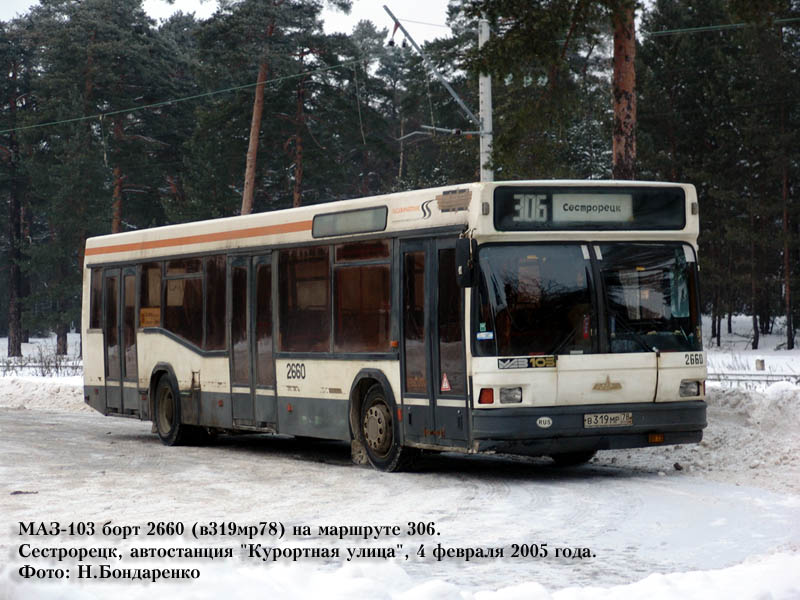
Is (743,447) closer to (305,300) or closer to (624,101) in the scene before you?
(305,300)

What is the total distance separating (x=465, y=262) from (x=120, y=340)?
29.6ft

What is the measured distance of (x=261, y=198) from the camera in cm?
6569

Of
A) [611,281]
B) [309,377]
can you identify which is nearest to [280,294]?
[309,377]

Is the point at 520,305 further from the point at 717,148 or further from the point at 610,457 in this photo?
the point at 717,148

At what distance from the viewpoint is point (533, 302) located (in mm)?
13266

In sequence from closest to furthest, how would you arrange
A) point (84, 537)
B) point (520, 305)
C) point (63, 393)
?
point (84, 537) < point (520, 305) < point (63, 393)

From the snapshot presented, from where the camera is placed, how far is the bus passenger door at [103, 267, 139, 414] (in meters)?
20.3

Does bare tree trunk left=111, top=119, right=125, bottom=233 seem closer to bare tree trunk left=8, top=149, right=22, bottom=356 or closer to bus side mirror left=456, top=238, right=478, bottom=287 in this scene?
bare tree trunk left=8, top=149, right=22, bottom=356

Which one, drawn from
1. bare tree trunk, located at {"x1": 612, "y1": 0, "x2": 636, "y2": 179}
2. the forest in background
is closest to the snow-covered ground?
bare tree trunk, located at {"x1": 612, "y1": 0, "x2": 636, "y2": 179}

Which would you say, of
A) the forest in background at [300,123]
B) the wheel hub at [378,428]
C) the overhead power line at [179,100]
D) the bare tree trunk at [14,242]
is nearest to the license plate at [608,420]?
the wheel hub at [378,428]

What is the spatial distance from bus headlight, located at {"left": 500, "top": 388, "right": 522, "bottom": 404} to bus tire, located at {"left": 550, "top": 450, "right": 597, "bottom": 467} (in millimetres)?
2390

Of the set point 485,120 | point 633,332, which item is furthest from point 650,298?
point 485,120

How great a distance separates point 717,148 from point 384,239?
44023mm

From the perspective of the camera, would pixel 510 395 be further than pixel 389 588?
Yes
